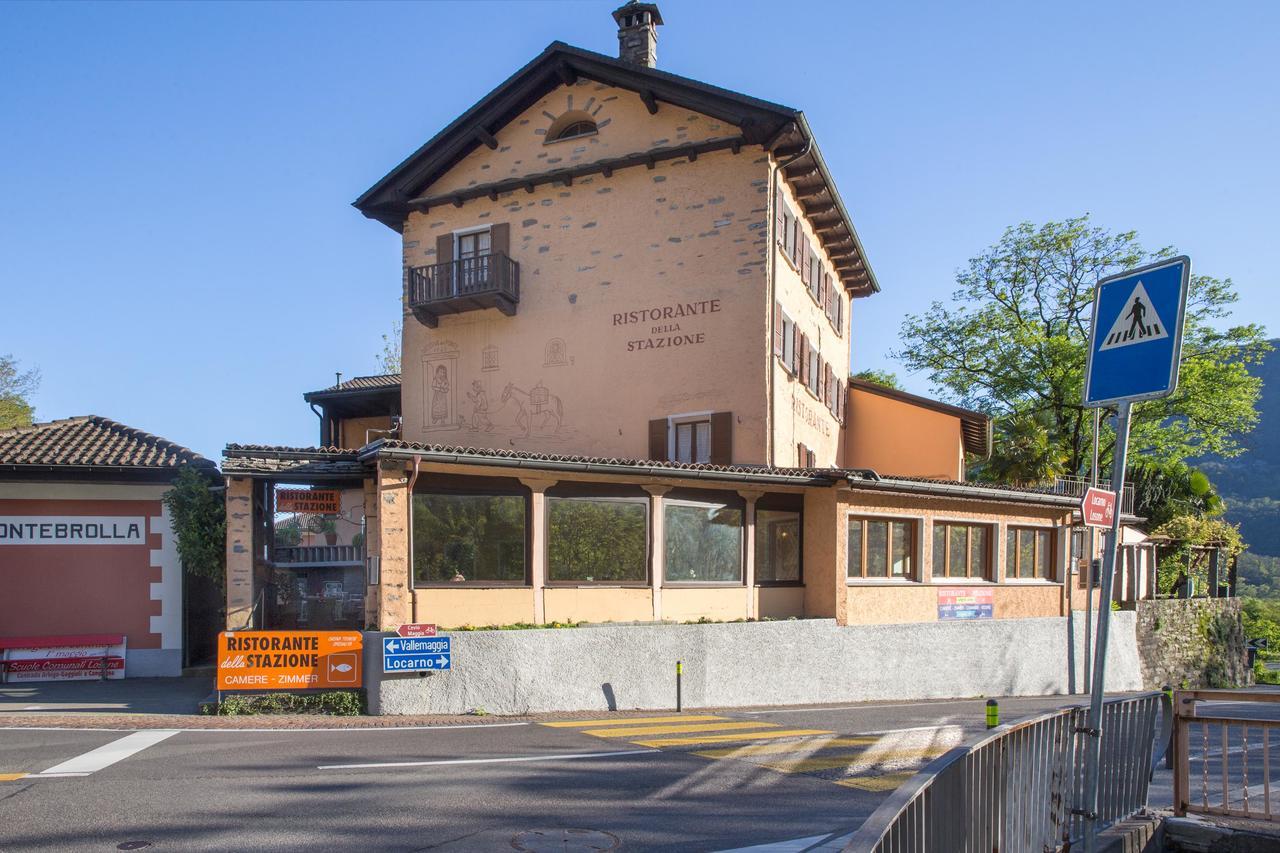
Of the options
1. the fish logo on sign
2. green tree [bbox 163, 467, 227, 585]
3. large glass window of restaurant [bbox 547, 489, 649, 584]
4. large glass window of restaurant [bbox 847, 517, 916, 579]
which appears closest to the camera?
the fish logo on sign

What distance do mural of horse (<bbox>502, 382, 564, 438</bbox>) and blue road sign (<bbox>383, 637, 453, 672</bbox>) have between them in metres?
10.1

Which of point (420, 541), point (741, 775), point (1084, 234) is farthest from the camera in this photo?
point (1084, 234)

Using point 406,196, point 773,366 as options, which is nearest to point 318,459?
point 773,366

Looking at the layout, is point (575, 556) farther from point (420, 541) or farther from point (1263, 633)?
point (1263, 633)

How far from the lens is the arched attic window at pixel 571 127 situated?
24.3m

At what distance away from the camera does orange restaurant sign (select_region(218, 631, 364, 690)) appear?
14.0 metres

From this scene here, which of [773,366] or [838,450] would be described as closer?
[773,366]

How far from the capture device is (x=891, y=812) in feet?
13.2

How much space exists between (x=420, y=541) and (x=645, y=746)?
16.8 ft

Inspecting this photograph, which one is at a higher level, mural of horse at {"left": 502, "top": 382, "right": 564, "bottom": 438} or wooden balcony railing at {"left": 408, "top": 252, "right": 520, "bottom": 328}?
wooden balcony railing at {"left": 408, "top": 252, "right": 520, "bottom": 328}

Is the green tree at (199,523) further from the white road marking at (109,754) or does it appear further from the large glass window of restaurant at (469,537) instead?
the white road marking at (109,754)

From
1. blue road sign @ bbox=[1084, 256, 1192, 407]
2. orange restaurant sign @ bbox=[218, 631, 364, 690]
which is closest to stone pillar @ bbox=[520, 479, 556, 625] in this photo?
orange restaurant sign @ bbox=[218, 631, 364, 690]

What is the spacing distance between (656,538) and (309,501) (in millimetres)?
5743

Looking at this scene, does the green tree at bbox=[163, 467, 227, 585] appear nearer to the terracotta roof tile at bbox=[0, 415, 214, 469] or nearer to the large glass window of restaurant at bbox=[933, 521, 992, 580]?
the terracotta roof tile at bbox=[0, 415, 214, 469]
